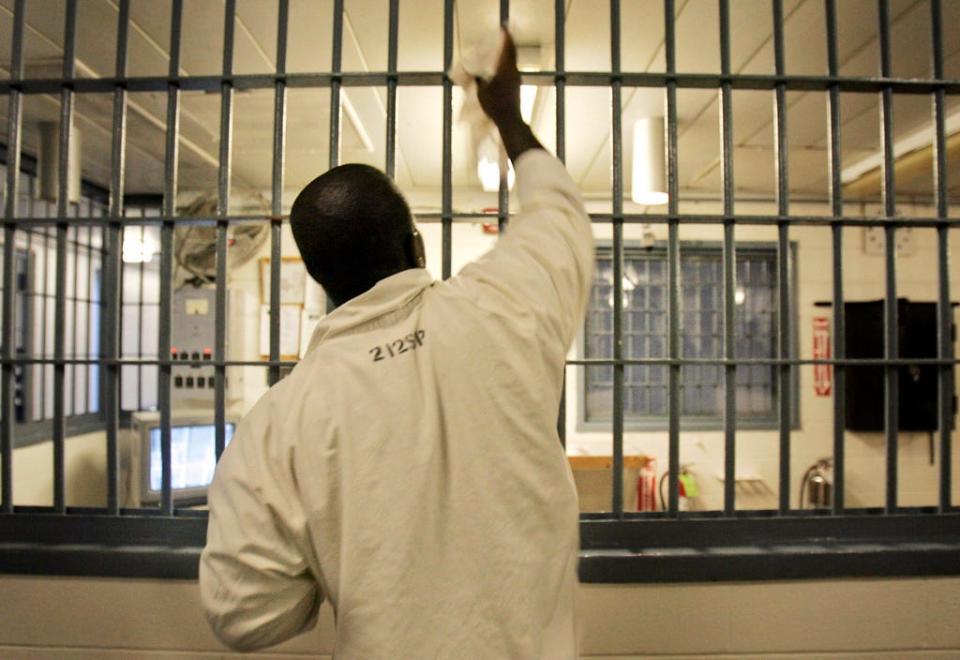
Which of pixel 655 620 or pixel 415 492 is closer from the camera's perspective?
pixel 415 492

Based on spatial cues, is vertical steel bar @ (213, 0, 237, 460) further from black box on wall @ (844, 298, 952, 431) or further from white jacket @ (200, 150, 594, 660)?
black box on wall @ (844, 298, 952, 431)

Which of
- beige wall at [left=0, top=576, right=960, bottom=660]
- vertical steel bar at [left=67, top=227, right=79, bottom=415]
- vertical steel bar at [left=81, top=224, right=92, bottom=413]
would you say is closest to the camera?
beige wall at [left=0, top=576, right=960, bottom=660]

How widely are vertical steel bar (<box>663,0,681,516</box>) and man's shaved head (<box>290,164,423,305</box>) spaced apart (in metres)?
0.79

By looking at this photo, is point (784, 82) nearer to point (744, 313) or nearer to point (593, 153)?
point (593, 153)

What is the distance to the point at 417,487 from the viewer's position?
729 millimetres

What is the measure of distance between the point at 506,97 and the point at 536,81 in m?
0.59

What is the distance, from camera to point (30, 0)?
194cm

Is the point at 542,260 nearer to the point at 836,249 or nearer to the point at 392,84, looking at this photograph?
the point at 392,84

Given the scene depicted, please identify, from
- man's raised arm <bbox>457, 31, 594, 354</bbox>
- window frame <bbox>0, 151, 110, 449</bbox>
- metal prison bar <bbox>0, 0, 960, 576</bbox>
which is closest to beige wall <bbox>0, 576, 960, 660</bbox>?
metal prison bar <bbox>0, 0, 960, 576</bbox>

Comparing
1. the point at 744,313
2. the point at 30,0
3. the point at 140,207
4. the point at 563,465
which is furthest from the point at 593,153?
the point at 140,207

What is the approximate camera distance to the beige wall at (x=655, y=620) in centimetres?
129

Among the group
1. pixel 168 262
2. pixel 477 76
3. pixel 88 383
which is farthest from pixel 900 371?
pixel 88 383

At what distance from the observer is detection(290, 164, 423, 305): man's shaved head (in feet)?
2.62

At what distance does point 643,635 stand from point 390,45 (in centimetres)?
155
